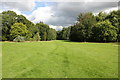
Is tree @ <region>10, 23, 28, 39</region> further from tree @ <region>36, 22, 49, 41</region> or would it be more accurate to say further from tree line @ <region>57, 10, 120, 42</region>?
tree line @ <region>57, 10, 120, 42</region>

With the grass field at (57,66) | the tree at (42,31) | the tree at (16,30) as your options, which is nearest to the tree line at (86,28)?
the tree at (16,30)

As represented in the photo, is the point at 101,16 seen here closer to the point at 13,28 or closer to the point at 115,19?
the point at 115,19

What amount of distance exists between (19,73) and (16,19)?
49.1 metres

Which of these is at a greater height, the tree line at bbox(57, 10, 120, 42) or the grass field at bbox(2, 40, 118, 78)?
the tree line at bbox(57, 10, 120, 42)

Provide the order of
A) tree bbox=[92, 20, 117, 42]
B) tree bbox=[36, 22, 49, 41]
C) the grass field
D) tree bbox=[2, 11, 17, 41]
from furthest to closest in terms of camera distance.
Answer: tree bbox=[36, 22, 49, 41], tree bbox=[2, 11, 17, 41], tree bbox=[92, 20, 117, 42], the grass field

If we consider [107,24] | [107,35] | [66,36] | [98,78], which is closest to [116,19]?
[107,24]

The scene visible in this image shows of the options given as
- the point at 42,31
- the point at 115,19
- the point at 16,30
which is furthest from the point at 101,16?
the point at 16,30

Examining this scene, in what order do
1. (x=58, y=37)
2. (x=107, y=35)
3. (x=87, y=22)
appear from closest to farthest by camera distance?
(x=107, y=35)
(x=87, y=22)
(x=58, y=37)

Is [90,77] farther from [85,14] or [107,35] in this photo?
[85,14]

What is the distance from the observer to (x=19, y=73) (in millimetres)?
5539

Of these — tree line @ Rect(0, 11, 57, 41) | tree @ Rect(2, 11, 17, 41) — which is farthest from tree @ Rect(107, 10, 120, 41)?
tree @ Rect(2, 11, 17, 41)

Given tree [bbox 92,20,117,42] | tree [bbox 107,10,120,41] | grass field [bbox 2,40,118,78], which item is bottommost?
grass field [bbox 2,40,118,78]

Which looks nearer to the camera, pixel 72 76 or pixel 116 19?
pixel 72 76

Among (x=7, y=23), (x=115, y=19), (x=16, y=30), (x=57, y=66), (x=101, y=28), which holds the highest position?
(x=115, y=19)
